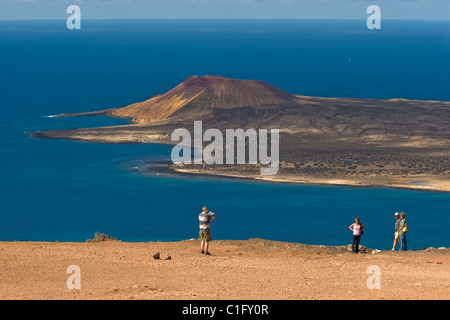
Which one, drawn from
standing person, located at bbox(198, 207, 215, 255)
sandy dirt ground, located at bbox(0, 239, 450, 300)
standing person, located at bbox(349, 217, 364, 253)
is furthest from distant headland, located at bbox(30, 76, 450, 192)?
standing person, located at bbox(198, 207, 215, 255)

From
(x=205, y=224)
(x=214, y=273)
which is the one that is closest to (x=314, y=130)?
(x=205, y=224)

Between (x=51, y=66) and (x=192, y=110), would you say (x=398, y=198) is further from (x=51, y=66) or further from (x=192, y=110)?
(x=51, y=66)

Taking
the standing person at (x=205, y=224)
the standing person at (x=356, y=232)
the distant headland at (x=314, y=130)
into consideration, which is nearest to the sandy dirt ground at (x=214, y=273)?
the standing person at (x=205, y=224)

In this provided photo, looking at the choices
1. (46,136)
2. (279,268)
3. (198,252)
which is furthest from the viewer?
(46,136)

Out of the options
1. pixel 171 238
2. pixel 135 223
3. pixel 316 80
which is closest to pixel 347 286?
pixel 171 238

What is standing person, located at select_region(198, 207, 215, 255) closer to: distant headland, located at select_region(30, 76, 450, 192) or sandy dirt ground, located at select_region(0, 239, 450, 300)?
sandy dirt ground, located at select_region(0, 239, 450, 300)

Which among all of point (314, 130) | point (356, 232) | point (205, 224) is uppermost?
point (205, 224)

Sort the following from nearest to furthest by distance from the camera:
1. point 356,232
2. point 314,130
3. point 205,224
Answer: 1. point 205,224
2. point 356,232
3. point 314,130

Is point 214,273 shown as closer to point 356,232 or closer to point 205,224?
point 205,224
